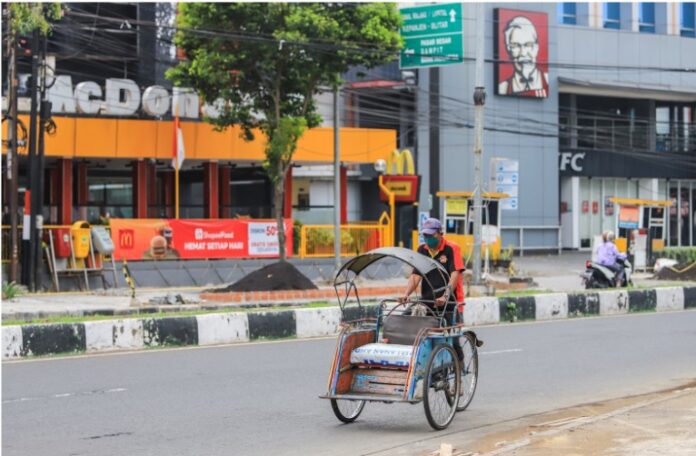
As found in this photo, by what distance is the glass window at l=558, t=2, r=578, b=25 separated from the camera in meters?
52.2

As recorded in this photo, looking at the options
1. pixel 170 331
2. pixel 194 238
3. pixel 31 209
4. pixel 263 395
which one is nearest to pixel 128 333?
pixel 170 331

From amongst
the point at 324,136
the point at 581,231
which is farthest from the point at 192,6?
the point at 581,231

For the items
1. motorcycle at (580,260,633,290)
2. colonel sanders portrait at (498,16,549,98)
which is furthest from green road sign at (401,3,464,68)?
colonel sanders portrait at (498,16,549,98)

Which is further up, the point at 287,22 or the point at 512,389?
the point at 287,22

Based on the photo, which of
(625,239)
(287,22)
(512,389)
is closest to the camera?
(512,389)

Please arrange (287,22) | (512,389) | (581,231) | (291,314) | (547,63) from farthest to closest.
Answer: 1. (581,231)
2. (547,63)
3. (287,22)
4. (291,314)
5. (512,389)

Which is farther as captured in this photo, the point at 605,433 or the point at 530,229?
the point at 530,229

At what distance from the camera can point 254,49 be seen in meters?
28.2

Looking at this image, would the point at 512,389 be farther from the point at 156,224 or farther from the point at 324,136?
the point at 324,136

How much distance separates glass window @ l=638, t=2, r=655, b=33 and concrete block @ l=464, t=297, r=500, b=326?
127 feet

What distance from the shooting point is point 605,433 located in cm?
866

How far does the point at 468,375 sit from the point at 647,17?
48.9 metres

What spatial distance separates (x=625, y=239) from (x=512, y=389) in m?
24.4

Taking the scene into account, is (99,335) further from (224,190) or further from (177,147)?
(224,190)
